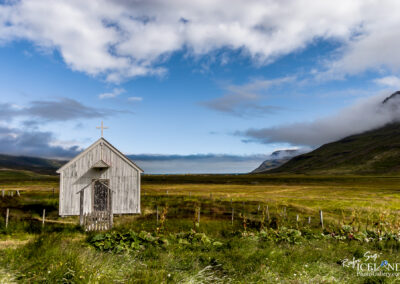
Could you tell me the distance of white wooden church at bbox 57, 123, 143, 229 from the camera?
2664 cm

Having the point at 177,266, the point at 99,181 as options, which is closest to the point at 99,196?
the point at 99,181

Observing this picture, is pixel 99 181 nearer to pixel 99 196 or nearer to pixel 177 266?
pixel 99 196

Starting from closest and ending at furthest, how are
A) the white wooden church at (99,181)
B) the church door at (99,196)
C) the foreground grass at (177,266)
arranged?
1. the foreground grass at (177,266)
2. the white wooden church at (99,181)
3. the church door at (99,196)

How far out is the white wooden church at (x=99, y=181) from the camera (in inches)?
1049

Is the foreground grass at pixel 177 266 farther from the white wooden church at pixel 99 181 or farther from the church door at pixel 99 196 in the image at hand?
the white wooden church at pixel 99 181

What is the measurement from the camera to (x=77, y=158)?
89.4 ft

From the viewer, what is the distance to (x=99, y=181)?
89.2ft

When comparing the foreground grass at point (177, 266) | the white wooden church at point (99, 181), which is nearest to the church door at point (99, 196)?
the white wooden church at point (99, 181)

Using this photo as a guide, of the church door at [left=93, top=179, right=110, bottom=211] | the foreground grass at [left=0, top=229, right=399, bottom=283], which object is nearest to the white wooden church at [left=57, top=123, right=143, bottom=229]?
the church door at [left=93, top=179, right=110, bottom=211]

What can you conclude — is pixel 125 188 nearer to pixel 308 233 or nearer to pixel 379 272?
pixel 308 233

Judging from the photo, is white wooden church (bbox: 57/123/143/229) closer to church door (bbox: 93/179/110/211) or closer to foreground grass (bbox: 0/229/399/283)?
church door (bbox: 93/179/110/211)

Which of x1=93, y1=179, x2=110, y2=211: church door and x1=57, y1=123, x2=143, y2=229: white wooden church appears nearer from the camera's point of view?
x1=57, y1=123, x2=143, y2=229: white wooden church

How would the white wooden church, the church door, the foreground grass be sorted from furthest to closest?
the church door → the white wooden church → the foreground grass

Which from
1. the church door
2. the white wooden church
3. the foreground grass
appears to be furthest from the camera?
the church door
